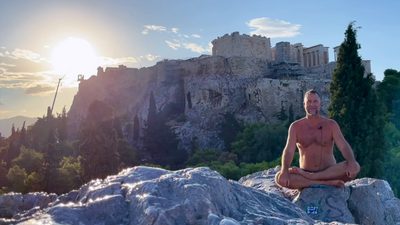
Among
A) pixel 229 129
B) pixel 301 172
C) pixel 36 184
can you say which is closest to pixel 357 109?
pixel 301 172

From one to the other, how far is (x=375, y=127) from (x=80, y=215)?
1099 cm

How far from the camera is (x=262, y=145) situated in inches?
757

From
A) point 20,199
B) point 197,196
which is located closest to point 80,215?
point 197,196

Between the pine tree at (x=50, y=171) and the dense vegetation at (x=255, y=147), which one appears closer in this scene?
the dense vegetation at (x=255, y=147)

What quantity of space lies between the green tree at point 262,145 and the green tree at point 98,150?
Result: 25.6 feet

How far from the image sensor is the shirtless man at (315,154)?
12.3 ft

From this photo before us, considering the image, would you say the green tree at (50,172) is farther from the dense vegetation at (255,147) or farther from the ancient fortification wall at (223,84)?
the ancient fortification wall at (223,84)

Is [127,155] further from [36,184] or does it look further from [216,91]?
[216,91]

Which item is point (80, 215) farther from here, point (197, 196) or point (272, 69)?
point (272, 69)

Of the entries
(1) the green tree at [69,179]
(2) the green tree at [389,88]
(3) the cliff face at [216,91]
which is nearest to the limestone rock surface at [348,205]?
(1) the green tree at [69,179]

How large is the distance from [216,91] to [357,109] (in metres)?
17.5

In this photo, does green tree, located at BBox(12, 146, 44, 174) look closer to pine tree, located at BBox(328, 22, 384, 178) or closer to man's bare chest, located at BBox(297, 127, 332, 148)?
pine tree, located at BBox(328, 22, 384, 178)

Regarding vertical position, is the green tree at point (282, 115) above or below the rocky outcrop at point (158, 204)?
below

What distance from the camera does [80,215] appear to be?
2230 mm
